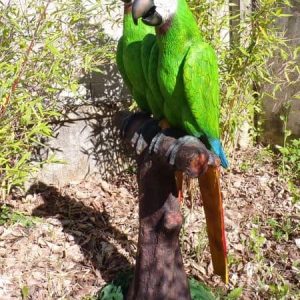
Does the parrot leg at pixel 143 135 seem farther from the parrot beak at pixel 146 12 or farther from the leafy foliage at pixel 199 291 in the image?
the leafy foliage at pixel 199 291

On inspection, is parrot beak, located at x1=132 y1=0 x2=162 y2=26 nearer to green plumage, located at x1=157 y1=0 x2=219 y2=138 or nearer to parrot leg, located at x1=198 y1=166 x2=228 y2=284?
green plumage, located at x1=157 y1=0 x2=219 y2=138

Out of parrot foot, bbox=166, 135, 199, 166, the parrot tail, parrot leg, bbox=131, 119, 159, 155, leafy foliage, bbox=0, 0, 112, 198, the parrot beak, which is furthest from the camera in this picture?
leafy foliage, bbox=0, 0, 112, 198

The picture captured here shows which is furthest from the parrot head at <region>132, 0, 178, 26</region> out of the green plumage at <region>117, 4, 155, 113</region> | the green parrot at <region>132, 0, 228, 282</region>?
the green plumage at <region>117, 4, 155, 113</region>

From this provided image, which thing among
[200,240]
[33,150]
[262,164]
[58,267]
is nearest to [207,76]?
[200,240]

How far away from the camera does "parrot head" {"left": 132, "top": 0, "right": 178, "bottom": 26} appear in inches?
54.4

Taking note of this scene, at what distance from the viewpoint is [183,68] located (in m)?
1.43

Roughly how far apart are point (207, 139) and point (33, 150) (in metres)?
1.53

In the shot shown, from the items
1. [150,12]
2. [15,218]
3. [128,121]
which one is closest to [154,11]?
[150,12]

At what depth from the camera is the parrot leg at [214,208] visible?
1623 millimetres

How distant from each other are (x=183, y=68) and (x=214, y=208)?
0.54 m

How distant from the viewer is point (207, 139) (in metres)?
1.60

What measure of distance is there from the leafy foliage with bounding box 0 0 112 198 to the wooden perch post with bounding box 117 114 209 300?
570 millimetres

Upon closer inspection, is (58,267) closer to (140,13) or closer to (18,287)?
(18,287)

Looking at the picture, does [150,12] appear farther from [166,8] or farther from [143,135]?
[143,135]
